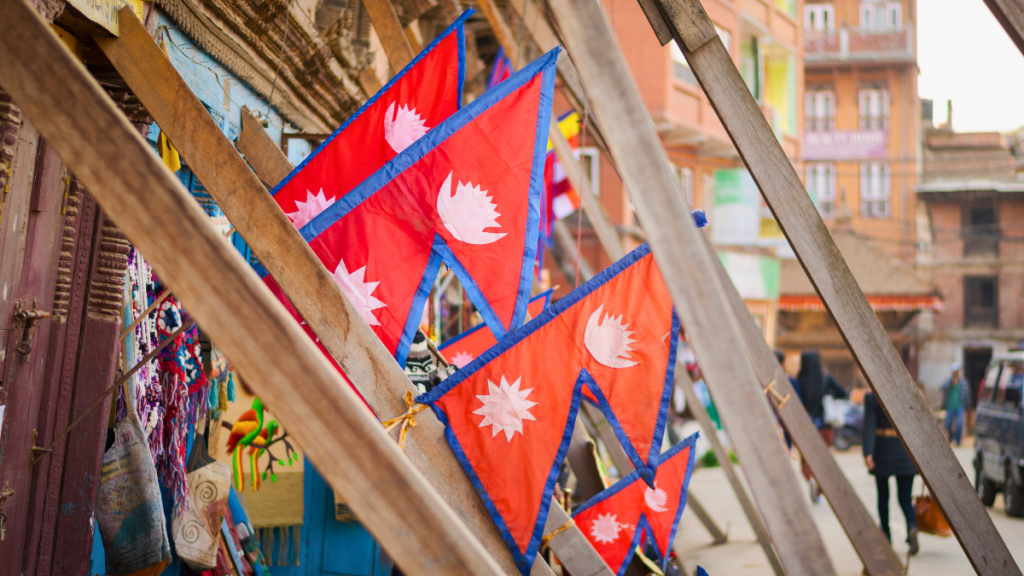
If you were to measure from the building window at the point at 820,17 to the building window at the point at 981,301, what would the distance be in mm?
12189

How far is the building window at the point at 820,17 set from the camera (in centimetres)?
3136

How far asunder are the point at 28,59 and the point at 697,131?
16934mm

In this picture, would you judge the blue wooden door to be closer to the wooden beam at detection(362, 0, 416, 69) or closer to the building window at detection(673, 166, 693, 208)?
the wooden beam at detection(362, 0, 416, 69)

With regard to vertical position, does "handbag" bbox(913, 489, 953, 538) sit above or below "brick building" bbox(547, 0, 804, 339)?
below

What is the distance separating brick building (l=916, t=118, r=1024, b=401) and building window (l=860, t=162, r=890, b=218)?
1.34 m

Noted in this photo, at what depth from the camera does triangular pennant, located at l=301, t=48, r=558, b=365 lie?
2508 mm

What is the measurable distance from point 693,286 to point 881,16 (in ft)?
115

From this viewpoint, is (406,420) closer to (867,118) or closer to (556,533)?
(556,533)

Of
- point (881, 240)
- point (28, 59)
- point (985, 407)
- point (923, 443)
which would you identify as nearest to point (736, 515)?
point (985, 407)

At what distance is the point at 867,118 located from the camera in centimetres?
3077

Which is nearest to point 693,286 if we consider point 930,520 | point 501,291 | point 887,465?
point 501,291

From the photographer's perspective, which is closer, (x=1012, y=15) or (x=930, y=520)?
(x=1012, y=15)

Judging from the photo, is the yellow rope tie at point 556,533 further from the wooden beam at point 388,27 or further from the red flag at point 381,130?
the wooden beam at point 388,27

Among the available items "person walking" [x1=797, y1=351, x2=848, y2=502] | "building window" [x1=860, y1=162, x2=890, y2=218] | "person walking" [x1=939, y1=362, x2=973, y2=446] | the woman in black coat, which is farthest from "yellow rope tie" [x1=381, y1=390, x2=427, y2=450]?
"building window" [x1=860, y1=162, x2=890, y2=218]
